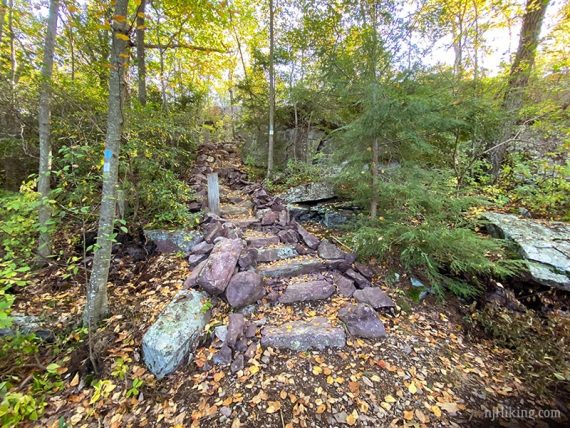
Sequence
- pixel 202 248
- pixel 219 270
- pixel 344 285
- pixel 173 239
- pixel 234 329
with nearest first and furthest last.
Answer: pixel 234 329
pixel 219 270
pixel 344 285
pixel 202 248
pixel 173 239

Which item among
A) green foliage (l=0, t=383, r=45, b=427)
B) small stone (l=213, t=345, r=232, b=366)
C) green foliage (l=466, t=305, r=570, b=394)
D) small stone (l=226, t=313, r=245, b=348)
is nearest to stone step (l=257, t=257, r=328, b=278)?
small stone (l=226, t=313, r=245, b=348)

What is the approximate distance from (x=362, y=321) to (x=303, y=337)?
0.80 metres

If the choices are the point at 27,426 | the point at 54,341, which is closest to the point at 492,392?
the point at 27,426

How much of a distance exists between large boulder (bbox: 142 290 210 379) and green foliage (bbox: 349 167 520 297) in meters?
2.68

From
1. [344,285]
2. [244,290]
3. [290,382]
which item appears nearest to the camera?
[290,382]

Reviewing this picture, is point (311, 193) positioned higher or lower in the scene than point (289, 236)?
higher

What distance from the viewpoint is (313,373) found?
237cm

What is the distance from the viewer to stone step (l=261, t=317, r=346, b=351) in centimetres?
262

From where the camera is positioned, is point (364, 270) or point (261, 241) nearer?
point (364, 270)

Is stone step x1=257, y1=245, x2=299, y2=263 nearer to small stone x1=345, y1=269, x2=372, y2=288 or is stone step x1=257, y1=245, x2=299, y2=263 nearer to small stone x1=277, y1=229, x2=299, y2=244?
small stone x1=277, y1=229, x2=299, y2=244

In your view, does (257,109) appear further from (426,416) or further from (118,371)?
(426,416)

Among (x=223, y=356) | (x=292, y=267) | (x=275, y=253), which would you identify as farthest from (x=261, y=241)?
(x=223, y=356)

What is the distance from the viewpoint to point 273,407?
2076 mm

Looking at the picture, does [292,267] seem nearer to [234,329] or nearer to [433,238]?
[234,329]
